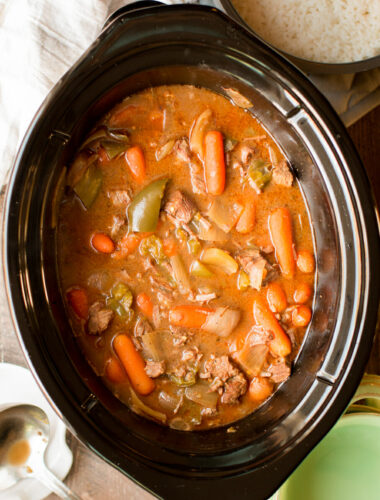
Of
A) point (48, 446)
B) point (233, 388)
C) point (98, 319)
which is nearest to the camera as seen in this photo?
point (98, 319)

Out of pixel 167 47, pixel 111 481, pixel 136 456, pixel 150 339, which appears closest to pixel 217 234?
Result: pixel 150 339

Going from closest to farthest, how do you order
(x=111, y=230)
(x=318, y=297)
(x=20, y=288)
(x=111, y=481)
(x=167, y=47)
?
(x=20, y=288) → (x=167, y=47) → (x=111, y=230) → (x=318, y=297) → (x=111, y=481)

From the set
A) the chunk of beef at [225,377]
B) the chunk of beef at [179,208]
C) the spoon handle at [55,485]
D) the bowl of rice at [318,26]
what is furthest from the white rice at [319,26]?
the spoon handle at [55,485]

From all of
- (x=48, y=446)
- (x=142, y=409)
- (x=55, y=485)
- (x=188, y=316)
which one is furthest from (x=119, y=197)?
(x=55, y=485)

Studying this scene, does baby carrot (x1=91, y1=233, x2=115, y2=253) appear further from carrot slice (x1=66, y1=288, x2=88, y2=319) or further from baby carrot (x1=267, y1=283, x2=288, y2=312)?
baby carrot (x1=267, y1=283, x2=288, y2=312)

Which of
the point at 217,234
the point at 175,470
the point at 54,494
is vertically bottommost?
the point at 54,494

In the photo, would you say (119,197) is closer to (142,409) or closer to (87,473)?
(142,409)

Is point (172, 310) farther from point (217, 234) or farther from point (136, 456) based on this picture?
point (136, 456)

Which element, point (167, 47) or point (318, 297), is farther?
point (318, 297)
